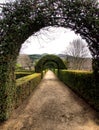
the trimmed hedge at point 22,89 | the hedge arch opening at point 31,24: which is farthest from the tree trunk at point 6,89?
the trimmed hedge at point 22,89

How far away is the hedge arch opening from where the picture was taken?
25.8ft

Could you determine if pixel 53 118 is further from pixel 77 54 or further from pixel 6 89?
pixel 77 54

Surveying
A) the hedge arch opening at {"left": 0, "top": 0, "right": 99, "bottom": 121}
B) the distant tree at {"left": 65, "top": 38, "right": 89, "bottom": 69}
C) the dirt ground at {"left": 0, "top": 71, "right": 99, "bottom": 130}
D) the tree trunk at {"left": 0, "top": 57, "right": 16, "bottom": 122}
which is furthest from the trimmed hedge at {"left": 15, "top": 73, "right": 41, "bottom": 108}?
the distant tree at {"left": 65, "top": 38, "right": 89, "bottom": 69}

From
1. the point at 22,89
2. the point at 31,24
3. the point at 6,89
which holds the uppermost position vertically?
the point at 31,24

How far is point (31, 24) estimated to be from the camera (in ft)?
28.1

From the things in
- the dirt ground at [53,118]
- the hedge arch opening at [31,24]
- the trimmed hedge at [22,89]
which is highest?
the hedge arch opening at [31,24]

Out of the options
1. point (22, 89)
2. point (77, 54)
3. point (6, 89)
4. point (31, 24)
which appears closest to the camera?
point (6, 89)

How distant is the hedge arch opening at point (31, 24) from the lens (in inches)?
310

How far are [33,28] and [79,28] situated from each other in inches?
76.8

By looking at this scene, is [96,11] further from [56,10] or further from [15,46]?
[15,46]

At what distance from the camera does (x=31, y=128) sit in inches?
260

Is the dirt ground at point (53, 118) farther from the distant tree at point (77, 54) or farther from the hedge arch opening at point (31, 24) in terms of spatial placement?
the distant tree at point (77, 54)

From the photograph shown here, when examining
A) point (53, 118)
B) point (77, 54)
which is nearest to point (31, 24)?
point (53, 118)

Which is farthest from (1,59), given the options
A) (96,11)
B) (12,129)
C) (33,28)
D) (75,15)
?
(96,11)
